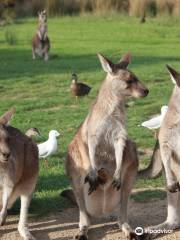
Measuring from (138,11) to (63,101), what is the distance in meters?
16.7

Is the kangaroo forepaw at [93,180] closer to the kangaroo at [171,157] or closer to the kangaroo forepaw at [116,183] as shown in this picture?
the kangaroo forepaw at [116,183]

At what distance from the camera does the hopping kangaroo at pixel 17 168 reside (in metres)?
4.49

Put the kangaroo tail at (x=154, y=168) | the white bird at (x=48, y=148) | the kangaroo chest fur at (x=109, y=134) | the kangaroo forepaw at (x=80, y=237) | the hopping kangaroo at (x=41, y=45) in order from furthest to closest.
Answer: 1. the hopping kangaroo at (x=41, y=45)
2. the white bird at (x=48, y=148)
3. the kangaroo tail at (x=154, y=168)
4. the kangaroo chest fur at (x=109, y=134)
5. the kangaroo forepaw at (x=80, y=237)

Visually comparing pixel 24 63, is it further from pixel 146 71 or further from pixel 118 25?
pixel 118 25

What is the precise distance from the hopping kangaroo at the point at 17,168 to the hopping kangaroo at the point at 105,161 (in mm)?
279

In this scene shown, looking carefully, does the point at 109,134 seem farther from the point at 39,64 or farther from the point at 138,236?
the point at 39,64

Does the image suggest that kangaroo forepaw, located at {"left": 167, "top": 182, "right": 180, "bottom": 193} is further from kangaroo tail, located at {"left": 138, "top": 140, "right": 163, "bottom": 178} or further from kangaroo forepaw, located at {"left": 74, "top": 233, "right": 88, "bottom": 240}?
kangaroo forepaw, located at {"left": 74, "top": 233, "right": 88, "bottom": 240}

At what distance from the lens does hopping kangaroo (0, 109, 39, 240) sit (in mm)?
4488

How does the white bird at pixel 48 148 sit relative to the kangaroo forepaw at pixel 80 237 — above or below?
below

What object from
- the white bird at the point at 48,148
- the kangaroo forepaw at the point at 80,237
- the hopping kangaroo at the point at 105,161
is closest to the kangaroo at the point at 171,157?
the hopping kangaroo at the point at 105,161

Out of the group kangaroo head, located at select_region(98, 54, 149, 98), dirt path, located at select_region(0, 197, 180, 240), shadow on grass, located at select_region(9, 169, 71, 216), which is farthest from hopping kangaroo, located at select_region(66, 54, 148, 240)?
shadow on grass, located at select_region(9, 169, 71, 216)

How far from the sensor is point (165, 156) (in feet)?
15.4

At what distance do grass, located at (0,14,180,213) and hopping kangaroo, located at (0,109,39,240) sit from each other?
0.59 metres

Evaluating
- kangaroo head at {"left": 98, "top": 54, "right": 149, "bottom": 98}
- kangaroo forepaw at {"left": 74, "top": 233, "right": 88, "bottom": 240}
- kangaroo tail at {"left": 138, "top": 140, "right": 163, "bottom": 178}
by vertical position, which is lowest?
kangaroo forepaw at {"left": 74, "top": 233, "right": 88, "bottom": 240}
